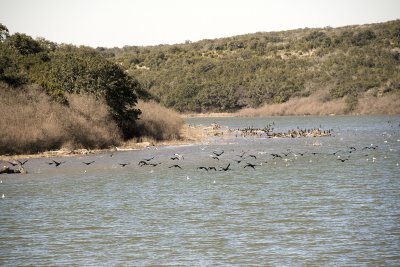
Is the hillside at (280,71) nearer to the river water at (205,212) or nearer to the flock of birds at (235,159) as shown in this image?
the flock of birds at (235,159)

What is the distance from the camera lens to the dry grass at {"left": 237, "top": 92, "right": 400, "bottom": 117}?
4648 inches

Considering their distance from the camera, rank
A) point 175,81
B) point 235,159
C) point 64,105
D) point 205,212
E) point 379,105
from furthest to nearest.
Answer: point 175,81 < point 379,105 < point 64,105 < point 235,159 < point 205,212

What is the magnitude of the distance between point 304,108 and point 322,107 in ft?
12.7

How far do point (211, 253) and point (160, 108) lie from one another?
4639 centimetres

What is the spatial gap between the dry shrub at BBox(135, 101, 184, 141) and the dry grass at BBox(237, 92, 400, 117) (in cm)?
6210

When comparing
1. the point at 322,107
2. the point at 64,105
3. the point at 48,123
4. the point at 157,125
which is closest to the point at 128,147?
the point at 64,105

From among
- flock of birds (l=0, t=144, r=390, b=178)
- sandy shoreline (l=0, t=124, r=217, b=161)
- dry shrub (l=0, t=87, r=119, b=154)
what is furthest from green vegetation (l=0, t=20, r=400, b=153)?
flock of birds (l=0, t=144, r=390, b=178)

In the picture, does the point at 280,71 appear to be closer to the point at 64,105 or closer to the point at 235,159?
the point at 64,105

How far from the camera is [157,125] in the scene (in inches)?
2493

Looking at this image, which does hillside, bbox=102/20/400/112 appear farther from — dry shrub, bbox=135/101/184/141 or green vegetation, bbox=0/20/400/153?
dry shrub, bbox=135/101/184/141

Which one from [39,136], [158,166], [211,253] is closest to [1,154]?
[39,136]

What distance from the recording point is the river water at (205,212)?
20.5 m

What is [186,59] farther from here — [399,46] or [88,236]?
[88,236]

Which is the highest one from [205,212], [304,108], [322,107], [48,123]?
[48,123]
